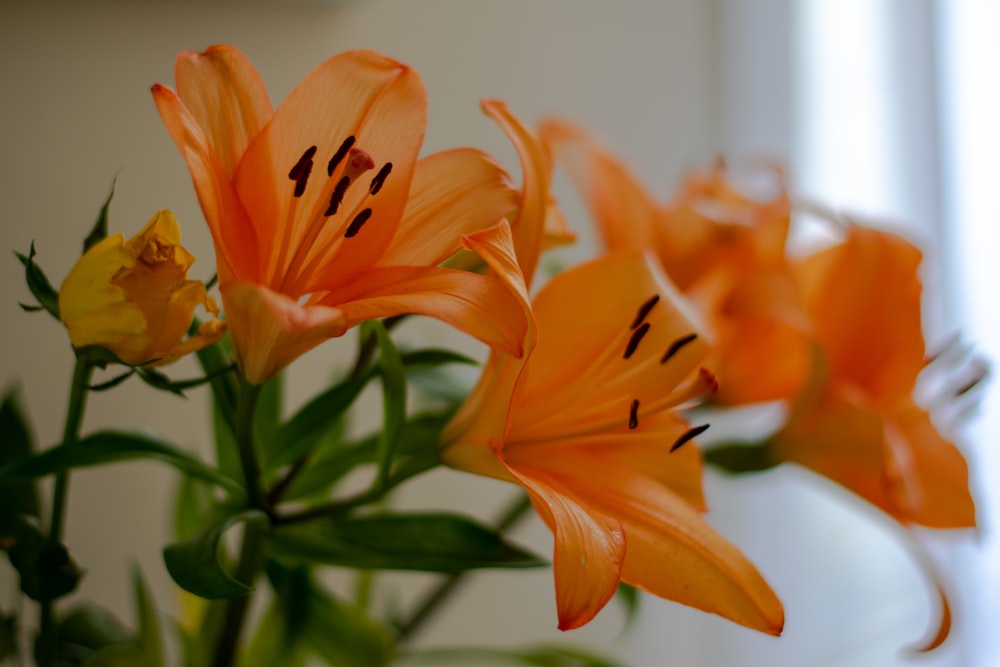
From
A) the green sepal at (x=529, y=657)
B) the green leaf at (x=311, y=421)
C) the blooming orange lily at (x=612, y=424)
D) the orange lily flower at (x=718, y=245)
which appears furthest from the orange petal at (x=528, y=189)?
the green sepal at (x=529, y=657)

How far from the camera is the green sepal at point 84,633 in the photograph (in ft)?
1.63

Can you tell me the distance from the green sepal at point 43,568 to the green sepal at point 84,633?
0.26 feet

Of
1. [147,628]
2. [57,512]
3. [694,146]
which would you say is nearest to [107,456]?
[57,512]

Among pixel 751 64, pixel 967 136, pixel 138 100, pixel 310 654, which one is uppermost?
pixel 138 100

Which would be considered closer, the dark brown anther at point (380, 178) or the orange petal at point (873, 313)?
the dark brown anther at point (380, 178)

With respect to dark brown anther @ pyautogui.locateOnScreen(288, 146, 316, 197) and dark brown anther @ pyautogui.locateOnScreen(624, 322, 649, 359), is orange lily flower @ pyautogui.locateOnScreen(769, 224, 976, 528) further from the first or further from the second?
dark brown anther @ pyautogui.locateOnScreen(288, 146, 316, 197)

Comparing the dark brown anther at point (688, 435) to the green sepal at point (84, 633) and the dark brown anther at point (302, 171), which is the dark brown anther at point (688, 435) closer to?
the dark brown anther at point (302, 171)

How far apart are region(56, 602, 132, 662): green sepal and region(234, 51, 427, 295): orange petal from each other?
0.77 feet

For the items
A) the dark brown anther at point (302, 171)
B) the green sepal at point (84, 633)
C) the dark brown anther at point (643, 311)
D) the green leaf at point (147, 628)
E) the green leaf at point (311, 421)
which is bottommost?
the green leaf at point (147, 628)

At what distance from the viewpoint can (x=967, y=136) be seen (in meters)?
1.06

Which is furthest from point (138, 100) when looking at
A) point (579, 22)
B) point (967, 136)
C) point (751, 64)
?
point (967, 136)

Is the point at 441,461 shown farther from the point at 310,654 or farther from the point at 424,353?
the point at 310,654

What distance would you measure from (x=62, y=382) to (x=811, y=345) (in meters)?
0.50

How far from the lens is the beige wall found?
21.0 inches
